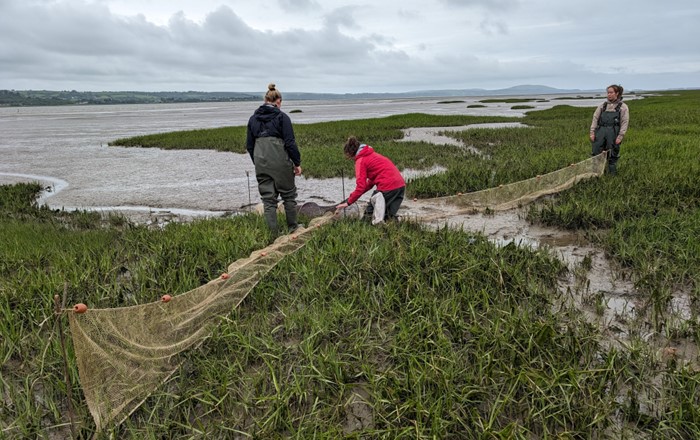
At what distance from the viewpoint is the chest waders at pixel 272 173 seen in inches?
227

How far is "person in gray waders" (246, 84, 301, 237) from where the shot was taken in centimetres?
567

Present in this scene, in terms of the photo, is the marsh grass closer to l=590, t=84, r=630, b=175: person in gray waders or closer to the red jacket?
the red jacket

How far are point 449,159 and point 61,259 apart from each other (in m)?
10.6

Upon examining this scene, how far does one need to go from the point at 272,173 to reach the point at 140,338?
312 cm

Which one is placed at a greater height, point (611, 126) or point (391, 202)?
point (611, 126)

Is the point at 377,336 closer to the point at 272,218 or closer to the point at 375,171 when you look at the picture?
the point at 272,218

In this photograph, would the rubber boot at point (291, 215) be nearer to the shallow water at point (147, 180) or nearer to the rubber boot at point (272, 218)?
the rubber boot at point (272, 218)

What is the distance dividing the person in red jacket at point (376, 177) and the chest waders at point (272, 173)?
80 cm

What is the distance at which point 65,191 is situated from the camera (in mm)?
11188

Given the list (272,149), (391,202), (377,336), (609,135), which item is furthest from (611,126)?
(377,336)

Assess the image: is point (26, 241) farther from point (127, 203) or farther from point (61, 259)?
point (127, 203)

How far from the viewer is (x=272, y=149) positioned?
5754 millimetres

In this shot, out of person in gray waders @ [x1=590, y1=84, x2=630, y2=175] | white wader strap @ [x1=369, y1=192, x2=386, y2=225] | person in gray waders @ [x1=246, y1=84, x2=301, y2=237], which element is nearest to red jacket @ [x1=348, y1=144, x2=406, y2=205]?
white wader strap @ [x1=369, y1=192, x2=386, y2=225]

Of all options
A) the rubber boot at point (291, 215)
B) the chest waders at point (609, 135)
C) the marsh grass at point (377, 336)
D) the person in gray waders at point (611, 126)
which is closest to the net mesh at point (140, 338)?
the marsh grass at point (377, 336)
